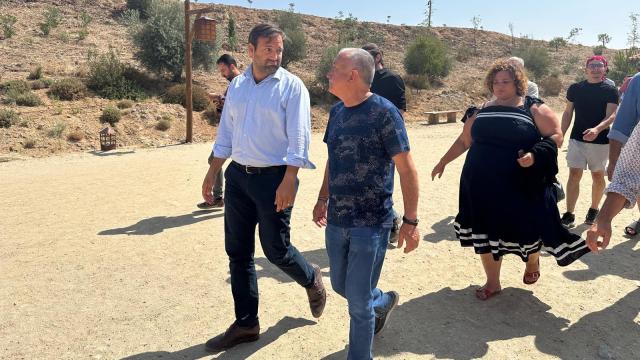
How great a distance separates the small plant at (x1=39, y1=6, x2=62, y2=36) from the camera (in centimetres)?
2505

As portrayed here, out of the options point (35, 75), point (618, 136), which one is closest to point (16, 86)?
point (35, 75)

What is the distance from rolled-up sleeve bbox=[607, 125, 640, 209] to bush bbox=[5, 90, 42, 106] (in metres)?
15.8

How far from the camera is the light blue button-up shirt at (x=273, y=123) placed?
9.31 feet

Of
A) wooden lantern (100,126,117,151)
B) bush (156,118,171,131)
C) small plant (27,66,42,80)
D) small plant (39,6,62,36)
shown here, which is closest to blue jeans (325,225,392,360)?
wooden lantern (100,126,117,151)

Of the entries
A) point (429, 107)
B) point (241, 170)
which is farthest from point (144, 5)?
point (241, 170)

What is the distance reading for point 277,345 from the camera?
309 centimetres

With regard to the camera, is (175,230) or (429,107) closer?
(175,230)

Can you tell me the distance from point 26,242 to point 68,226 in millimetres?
567

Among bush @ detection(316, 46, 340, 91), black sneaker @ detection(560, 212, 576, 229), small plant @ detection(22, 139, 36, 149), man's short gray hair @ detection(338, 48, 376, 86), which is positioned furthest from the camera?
bush @ detection(316, 46, 340, 91)

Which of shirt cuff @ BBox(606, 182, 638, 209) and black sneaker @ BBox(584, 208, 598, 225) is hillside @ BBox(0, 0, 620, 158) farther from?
shirt cuff @ BBox(606, 182, 638, 209)

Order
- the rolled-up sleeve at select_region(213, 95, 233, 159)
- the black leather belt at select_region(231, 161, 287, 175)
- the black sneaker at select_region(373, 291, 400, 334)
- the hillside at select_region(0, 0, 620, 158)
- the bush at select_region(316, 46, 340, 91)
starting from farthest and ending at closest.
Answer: the bush at select_region(316, 46, 340, 91) → the hillside at select_region(0, 0, 620, 158) → the rolled-up sleeve at select_region(213, 95, 233, 159) → the black sneaker at select_region(373, 291, 400, 334) → the black leather belt at select_region(231, 161, 287, 175)

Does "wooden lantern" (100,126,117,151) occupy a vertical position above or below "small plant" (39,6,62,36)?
below

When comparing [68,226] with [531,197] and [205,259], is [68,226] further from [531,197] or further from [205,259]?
[531,197]

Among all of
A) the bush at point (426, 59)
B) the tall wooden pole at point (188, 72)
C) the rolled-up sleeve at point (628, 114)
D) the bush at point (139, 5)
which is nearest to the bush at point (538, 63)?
the bush at point (426, 59)
